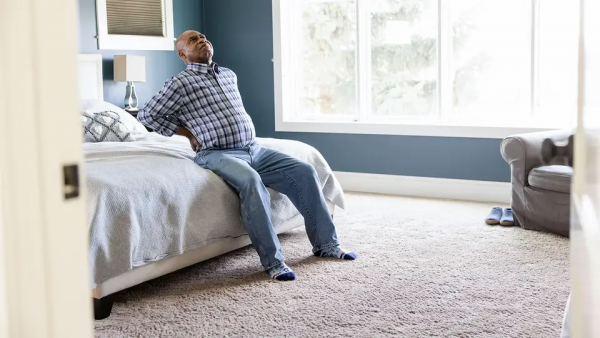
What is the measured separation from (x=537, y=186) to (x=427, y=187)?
150 cm

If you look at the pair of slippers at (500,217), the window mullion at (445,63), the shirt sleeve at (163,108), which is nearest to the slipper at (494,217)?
the pair of slippers at (500,217)

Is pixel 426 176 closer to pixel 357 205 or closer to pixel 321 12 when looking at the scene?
pixel 357 205

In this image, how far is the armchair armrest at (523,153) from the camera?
4.34m

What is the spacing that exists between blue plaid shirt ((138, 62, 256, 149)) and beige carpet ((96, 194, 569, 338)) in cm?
69

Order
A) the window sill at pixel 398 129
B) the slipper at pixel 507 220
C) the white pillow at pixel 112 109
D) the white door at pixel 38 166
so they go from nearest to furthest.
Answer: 1. the white door at pixel 38 166
2. the slipper at pixel 507 220
3. the white pillow at pixel 112 109
4. the window sill at pixel 398 129

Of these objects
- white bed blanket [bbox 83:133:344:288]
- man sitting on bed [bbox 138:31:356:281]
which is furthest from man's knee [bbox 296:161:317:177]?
white bed blanket [bbox 83:133:344:288]

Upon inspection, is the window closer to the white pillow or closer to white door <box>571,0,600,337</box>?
the white pillow

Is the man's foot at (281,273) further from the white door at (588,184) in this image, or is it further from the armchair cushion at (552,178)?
the white door at (588,184)

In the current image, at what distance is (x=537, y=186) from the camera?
4.24 metres

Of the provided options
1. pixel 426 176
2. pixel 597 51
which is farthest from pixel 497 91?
pixel 597 51

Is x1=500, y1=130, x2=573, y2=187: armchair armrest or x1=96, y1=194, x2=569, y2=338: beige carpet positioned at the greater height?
x1=500, y1=130, x2=573, y2=187: armchair armrest

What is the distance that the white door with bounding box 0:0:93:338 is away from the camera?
920 mm

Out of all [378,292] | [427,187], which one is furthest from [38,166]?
[427,187]

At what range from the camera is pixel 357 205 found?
5.30 metres
